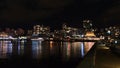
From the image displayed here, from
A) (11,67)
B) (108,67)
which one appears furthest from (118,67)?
(11,67)

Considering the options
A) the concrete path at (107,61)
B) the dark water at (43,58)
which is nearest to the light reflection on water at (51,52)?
the dark water at (43,58)

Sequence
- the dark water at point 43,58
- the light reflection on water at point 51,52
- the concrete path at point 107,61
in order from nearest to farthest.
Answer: the concrete path at point 107,61 < the dark water at point 43,58 < the light reflection on water at point 51,52

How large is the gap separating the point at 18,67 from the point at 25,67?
2.73ft

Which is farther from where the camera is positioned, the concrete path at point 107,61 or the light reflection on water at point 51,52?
the light reflection on water at point 51,52

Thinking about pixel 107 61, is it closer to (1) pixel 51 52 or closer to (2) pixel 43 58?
(2) pixel 43 58

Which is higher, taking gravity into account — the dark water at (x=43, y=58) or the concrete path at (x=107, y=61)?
the concrete path at (x=107, y=61)

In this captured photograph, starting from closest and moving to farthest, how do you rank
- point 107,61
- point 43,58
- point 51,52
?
point 107,61
point 43,58
point 51,52

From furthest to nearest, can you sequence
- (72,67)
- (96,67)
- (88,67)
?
(72,67) → (96,67) → (88,67)

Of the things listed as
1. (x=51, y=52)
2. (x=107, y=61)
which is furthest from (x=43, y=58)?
(x=107, y=61)

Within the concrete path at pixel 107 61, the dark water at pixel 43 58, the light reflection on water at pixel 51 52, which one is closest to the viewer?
the concrete path at pixel 107 61

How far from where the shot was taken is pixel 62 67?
29.6 m

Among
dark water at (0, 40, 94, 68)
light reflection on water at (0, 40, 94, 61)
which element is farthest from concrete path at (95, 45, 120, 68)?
light reflection on water at (0, 40, 94, 61)

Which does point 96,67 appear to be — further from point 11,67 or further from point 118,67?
point 11,67

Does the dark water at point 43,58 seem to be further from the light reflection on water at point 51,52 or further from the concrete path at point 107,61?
the concrete path at point 107,61
